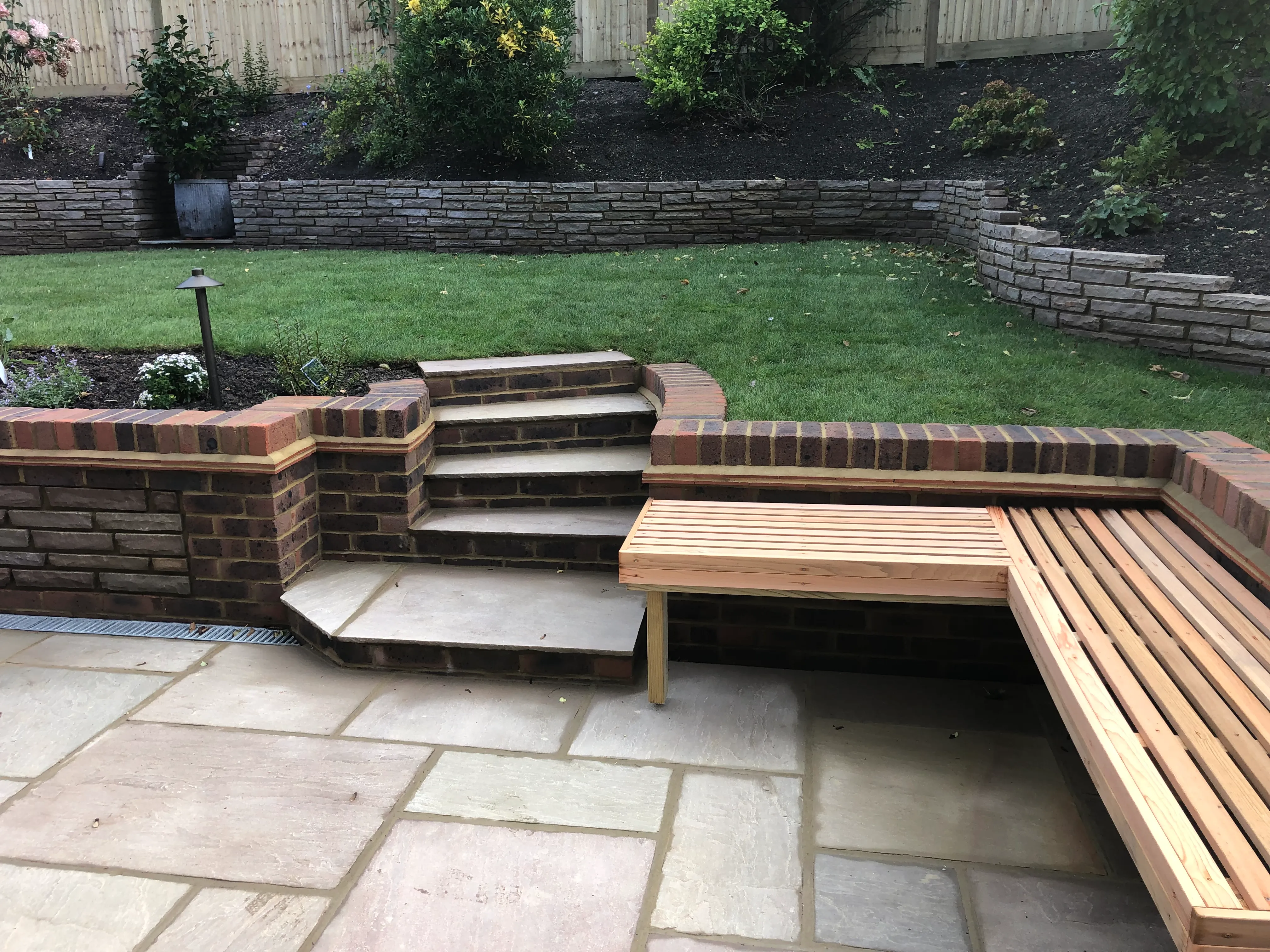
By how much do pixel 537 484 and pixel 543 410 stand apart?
0.49 metres

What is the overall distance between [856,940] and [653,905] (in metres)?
0.48

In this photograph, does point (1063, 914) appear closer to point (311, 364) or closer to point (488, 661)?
point (488, 661)

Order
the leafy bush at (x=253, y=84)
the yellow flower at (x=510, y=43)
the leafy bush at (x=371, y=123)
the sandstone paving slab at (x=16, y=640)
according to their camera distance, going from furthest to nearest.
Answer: the leafy bush at (x=253, y=84) < the leafy bush at (x=371, y=123) < the yellow flower at (x=510, y=43) < the sandstone paving slab at (x=16, y=640)

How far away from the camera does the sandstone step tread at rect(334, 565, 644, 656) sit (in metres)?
3.29

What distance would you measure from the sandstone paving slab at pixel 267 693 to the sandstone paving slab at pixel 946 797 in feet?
5.33

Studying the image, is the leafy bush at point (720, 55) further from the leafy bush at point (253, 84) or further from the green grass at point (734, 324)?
Result: the leafy bush at point (253, 84)

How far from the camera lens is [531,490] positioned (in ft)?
13.6

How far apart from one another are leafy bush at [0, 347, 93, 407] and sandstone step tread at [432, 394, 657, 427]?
1696 mm

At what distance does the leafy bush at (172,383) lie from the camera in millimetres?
4203

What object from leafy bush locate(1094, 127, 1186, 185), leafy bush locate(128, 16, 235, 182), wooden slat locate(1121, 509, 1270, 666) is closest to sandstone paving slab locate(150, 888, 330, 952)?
wooden slat locate(1121, 509, 1270, 666)

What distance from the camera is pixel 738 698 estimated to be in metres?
3.19

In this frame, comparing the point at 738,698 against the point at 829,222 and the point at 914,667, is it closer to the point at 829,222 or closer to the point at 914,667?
the point at 914,667

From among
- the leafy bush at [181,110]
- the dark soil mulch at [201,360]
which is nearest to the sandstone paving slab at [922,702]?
the dark soil mulch at [201,360]

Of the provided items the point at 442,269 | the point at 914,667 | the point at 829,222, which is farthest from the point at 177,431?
the point at 829,222
